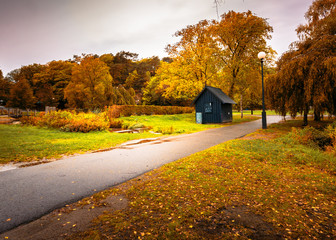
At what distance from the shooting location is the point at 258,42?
74.4 feet

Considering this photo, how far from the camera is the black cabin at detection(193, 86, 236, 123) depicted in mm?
19547

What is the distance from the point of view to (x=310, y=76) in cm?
1012

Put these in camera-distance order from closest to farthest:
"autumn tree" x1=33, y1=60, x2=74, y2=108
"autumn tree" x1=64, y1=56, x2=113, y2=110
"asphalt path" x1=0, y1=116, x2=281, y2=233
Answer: "asphalt path" x1=0, y1=116, x2=281, y2=233 < "autumn tree" x1=64, y1=56, x2=113, y2=110 < "autumn tree" x1=33, y1=60, x2=74, y2=108

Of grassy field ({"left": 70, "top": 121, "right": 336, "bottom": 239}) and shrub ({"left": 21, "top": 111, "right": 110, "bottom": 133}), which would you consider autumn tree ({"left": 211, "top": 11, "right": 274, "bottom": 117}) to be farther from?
grassy field ({"left": 70, "top": 121, "right": 336, "bottom": 239})

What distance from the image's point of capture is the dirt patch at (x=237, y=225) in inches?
82.7

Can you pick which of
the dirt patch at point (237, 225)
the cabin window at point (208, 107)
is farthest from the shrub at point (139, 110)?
the dirt patch at point (237, 225)

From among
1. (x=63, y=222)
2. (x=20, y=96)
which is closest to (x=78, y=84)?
(x=20, y=96)

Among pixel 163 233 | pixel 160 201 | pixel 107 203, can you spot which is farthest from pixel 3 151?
pixel 163 233

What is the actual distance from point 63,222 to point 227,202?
8.50 feet

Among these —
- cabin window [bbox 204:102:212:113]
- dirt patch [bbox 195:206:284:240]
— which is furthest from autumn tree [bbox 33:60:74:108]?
dirt patch [bbox 195:206:284:240]

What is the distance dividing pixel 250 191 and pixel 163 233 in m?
2.02

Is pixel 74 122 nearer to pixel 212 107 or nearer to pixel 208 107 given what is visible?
pixel 208 107

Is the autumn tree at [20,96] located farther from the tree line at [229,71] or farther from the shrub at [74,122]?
the shrub at [74,122]

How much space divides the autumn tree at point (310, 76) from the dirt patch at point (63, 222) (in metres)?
12.2
